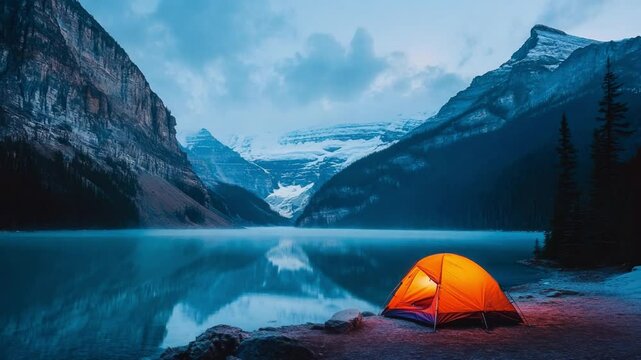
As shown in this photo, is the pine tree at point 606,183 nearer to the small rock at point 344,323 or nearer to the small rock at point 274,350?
the small rock at point 344,323

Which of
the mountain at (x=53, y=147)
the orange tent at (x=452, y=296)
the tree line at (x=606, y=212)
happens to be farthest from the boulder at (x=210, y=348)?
the mountain at (x=53, y=147)

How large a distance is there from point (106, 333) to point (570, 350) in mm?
15928

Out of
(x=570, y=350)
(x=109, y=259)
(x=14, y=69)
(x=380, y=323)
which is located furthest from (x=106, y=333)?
(x=14, y=69)

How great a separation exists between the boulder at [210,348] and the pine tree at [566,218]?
34126mm

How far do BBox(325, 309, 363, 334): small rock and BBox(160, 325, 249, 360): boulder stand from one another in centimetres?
299

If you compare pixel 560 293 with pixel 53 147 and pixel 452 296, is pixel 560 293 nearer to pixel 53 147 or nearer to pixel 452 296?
pixel 452 296

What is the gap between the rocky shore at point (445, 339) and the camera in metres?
12.8

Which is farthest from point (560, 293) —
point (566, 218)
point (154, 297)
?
point (566, 218)

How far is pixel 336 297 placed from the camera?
96.1 ft

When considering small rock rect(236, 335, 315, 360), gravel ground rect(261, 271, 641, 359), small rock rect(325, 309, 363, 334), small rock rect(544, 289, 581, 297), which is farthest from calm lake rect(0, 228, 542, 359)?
small rock rect(544, 289, 581, 297)

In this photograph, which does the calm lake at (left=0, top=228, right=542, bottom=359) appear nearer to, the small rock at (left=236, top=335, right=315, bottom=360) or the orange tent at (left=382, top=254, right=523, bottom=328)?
the small rock at (left=236, top=335, right=315, bottom=360)

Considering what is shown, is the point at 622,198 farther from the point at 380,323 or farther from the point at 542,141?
the point at 542,141

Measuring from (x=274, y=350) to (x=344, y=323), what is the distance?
372cm

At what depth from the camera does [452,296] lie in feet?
55.6
